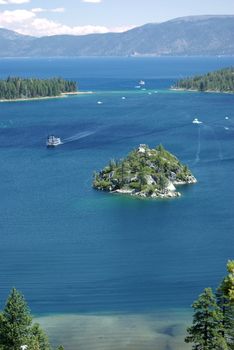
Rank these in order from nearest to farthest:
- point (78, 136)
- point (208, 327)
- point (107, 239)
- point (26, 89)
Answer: point (208, 327), point (107, 239), point (78, 136), point (26, 89)

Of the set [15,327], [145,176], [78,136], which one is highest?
[78,136]

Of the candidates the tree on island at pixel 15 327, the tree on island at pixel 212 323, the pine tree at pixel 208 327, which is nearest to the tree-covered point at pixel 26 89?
the tree on island at pixel 212 323

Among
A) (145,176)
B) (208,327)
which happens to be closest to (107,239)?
(145,176)

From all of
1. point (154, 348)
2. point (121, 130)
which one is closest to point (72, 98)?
point (121, 130)

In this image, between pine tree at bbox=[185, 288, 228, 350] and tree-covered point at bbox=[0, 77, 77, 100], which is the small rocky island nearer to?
pine tree at bbox=[185, 288, 228, 350]

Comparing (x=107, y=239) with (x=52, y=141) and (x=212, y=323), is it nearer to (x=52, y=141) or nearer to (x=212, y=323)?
(x=212, y=323)
